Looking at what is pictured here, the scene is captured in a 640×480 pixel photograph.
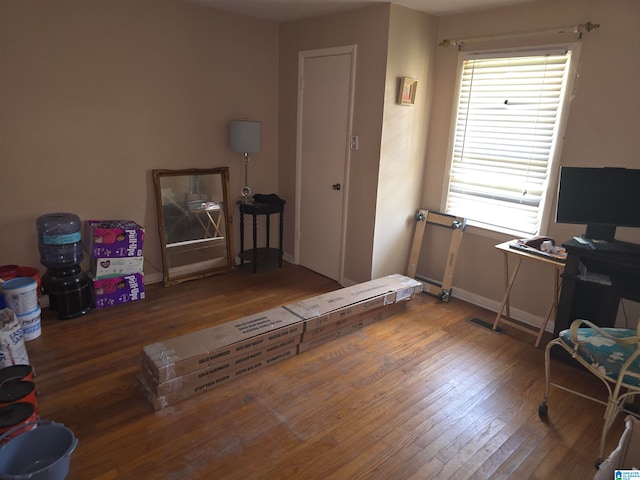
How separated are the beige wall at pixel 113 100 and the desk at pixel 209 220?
0.33 metres

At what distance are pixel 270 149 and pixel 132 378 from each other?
2.85m

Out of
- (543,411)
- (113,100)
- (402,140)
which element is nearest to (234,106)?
(113,100)

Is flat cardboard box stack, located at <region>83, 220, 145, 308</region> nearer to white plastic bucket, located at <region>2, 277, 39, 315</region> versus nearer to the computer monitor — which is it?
white plastic bucket, located at <region>2, 277, 39, 315</region>

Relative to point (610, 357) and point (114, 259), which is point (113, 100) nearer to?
point (114, 259)

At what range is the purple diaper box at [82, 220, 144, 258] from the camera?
133 inches

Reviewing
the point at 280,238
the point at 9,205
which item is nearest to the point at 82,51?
the point at 9,205

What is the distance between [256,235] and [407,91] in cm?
206

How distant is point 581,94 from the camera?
9.98ft

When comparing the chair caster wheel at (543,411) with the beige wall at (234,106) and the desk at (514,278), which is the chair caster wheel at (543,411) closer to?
the desk at (514,278)

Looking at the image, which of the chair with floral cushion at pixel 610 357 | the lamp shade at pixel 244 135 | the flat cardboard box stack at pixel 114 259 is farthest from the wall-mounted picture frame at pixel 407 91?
the flat cardboard box stack at pixel 114 259

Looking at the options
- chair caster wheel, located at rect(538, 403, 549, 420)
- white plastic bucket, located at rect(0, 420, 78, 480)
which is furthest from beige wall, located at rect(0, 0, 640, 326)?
white plastic bucket, located at rect(0, 420, 78, 480)

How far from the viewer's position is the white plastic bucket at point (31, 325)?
2916mm

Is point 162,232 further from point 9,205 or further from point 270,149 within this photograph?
point 270,149

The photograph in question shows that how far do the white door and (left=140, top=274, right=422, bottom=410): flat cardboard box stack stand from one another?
34.0 inches
